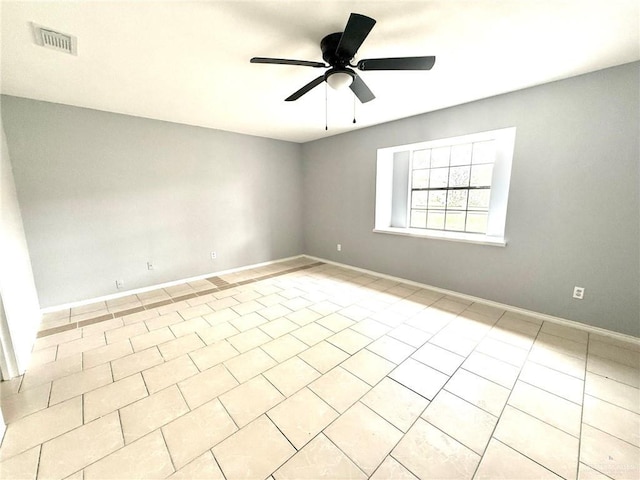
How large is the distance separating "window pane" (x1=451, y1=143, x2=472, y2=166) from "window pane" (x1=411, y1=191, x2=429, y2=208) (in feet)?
1.85

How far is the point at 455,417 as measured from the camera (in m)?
1.52

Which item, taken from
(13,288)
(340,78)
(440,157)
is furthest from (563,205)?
(13,288)

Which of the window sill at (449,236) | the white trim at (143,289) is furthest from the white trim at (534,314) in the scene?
the white trim at (143,289)

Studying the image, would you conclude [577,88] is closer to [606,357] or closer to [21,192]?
[606,357]

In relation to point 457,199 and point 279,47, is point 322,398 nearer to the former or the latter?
point 279,47

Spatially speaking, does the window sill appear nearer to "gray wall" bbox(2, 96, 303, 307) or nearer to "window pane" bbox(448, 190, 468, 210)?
"window pane" bbox(448, 190, 468, 210)

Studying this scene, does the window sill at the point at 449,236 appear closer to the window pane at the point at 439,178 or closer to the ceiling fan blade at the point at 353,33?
the window pane at the point at 439,178

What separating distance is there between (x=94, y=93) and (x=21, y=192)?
1358mm

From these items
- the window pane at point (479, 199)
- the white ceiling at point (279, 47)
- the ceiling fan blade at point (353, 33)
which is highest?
the white ceiling at point (279, 47)

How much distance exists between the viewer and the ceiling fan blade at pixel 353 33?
4.19 feet

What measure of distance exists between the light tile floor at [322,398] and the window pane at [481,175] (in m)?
1.69

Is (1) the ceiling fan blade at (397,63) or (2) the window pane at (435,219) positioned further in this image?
(2) the window pane at (435,219)

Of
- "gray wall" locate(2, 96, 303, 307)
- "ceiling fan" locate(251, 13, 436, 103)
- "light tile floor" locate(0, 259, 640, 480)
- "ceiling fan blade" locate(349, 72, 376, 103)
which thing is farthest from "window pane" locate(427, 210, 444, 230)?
"gray wall" locate(2, 96, 303, 307)

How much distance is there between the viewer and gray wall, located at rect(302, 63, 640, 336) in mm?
2168
